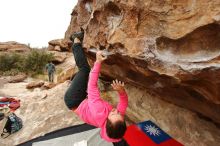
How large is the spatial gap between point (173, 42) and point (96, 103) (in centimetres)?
132

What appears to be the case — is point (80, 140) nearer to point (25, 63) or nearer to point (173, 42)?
point (173, 42)

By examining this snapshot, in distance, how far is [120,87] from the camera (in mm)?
3625

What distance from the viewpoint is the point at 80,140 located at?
561 centimetres

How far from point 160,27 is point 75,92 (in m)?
1.63

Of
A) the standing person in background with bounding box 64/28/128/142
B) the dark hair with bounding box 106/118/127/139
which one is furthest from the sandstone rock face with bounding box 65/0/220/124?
the dark hair with bounding box 106/118/127/139

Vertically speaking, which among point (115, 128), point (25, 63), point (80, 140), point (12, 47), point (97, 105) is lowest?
point (25, 63)

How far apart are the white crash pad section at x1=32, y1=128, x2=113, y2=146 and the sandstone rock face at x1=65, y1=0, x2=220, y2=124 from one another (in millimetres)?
1878

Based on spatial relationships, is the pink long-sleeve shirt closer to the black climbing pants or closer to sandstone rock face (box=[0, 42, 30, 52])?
the black climbing pants

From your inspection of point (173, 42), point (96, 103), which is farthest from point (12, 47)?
point (173, 42)

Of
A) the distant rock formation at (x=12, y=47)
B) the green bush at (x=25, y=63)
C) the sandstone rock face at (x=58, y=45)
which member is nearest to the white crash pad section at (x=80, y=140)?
the green bush at (x=25, y=63)

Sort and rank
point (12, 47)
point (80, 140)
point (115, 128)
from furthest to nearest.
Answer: point (12, 47) → point (80, 140) → point (115, 128)

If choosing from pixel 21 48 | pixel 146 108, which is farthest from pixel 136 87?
pixel 21 48

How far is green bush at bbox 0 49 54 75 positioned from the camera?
23.4 meters

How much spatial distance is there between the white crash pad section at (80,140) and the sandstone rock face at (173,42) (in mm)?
1878
